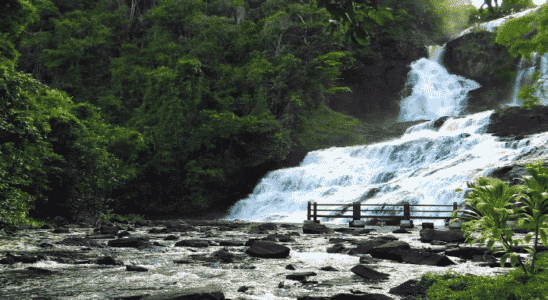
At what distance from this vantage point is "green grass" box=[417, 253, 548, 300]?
13.8 ft

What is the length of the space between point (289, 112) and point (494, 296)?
30.8 meters

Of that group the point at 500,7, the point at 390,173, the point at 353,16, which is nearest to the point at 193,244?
the point at 353,16

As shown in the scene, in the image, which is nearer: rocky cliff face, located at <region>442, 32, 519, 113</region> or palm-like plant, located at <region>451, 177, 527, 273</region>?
palm-like plant, located at <region>451, 177, 527, 273</region>

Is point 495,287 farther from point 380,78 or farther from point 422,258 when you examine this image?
point 380,78

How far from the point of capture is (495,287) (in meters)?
4.57

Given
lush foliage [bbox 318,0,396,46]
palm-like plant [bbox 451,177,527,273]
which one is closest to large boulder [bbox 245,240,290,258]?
palm-like plant [bbox 451,177,527,273]

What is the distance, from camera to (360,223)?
19.0 m

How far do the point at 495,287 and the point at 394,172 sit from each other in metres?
22.4

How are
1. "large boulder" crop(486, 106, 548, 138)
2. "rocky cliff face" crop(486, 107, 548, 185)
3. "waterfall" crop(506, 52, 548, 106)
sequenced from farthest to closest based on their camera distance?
"waterfall" crop(506, 52, 548, 106) → "large boulder" crop(486, 106, 548, 138) → "rocky cliff face" crop(486, 107, 548, 185)

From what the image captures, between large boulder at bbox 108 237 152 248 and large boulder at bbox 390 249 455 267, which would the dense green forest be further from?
large boulder at bbox 390 249 455 267

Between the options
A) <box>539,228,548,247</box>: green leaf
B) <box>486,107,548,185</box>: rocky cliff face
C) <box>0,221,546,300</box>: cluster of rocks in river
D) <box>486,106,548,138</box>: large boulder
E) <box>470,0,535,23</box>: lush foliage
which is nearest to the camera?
<box>470,0,535,23</box>: lush foliage

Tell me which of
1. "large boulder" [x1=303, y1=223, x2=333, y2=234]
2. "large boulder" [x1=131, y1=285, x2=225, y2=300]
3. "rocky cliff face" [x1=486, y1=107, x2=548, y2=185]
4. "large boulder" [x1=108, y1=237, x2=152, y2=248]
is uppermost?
"rocky cliff face" [x1=486, y1=107, x2=548, y2=185]

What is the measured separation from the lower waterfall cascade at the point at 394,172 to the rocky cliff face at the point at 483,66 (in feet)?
44.9

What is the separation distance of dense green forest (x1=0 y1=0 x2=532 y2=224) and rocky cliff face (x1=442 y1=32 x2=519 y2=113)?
34.6 ft
